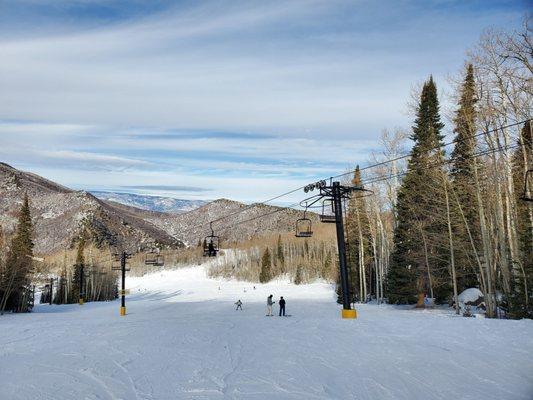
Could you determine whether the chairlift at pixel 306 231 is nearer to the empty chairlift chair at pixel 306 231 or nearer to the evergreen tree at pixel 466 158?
the empty chairlift chair at pixel 306 231

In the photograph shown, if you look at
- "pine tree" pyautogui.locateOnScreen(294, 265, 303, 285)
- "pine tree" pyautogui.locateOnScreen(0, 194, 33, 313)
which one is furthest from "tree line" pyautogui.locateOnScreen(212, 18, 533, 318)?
"pine tree" pyautogui.locateOnScreen(294, 265, 303, 285)

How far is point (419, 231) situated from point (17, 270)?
3977cm

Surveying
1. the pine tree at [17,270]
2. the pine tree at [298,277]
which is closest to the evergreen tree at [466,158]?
the pine tree at [17,270]

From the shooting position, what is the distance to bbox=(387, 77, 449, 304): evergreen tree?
33.7 m

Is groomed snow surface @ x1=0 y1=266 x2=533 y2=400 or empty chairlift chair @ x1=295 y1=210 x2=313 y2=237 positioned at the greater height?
empty chairlift chair @ x1=295 y1=210 x2=313 y2=237

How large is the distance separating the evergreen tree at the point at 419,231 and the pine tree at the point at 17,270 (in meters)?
37.0

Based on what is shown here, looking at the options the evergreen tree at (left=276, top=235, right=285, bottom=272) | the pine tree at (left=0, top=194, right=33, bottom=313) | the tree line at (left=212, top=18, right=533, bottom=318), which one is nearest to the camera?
the tree line at (left=212, top=18, right=533, bottom=318)

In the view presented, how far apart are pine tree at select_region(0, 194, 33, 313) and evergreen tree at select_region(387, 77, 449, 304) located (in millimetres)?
37005

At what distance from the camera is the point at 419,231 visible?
1341 inches

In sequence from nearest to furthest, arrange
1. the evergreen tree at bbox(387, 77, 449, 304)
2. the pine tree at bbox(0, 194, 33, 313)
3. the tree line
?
1. the tree line
2. the evergreen tree at bbox(387, 77, 449, 304)
3. the pine tree at bbox(0, 194, 33, 313)

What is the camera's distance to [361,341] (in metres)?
17.0

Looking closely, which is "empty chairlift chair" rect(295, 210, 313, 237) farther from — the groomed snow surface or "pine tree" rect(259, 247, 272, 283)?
"pine tree" rect(259, 247, 272, 283)

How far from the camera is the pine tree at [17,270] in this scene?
4809 centimetres

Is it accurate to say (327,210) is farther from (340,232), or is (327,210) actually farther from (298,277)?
(298,277)
